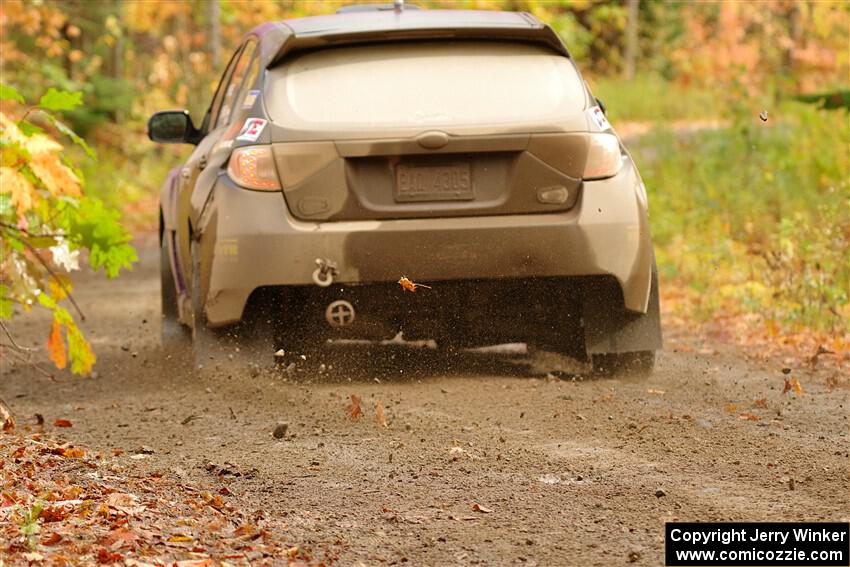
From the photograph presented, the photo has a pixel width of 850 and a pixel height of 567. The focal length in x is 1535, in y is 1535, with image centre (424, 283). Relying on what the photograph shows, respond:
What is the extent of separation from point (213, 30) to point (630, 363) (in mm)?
18177

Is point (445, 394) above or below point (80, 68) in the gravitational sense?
above

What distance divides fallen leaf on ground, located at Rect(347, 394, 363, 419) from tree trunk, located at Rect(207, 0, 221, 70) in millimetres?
18542

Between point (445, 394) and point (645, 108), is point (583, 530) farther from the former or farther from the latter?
point (645, 108)

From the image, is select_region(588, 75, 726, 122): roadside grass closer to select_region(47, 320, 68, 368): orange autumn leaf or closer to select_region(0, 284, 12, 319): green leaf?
select_region(47, 320, 68, 368): orange autumn leaf

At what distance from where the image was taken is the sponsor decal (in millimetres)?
7406

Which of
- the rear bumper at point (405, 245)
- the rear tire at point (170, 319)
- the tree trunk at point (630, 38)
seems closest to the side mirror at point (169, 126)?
the rear tire at point (170, 319)

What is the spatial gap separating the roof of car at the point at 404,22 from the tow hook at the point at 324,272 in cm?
112

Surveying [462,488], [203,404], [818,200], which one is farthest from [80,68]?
[462,488]

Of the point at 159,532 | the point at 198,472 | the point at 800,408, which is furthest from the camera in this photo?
the point at 800,408

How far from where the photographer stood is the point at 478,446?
20.0 feet

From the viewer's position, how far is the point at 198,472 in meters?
5.80

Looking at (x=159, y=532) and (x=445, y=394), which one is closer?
(x=159, y=532)

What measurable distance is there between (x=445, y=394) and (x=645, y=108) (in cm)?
3214

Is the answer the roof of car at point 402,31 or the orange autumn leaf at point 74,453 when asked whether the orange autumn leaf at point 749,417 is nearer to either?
the roof of car at point 402,31
